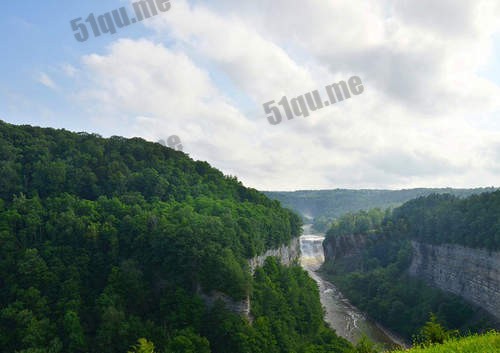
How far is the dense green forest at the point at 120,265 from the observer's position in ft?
131

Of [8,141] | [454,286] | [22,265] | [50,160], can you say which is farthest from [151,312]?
[454,286]

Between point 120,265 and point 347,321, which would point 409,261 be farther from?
point 120,265

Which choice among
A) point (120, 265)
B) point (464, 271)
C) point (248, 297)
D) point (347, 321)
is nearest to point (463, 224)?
point (464, 271)

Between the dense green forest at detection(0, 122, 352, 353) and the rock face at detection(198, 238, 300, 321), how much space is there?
0.81 metres

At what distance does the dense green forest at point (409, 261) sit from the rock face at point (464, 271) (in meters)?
1.42

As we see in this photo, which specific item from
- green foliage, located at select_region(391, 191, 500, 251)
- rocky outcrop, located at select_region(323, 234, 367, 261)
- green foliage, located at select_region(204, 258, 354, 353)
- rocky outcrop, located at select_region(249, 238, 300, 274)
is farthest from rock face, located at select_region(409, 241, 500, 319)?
rocky outcrop, located at select_region(323, 234, 367, 261)

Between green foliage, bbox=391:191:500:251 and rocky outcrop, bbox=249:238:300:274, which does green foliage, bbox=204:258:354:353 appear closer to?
rocky outcrop, bbox=249:238:300:274

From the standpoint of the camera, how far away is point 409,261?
102 meters

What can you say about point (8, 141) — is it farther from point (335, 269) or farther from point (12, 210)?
point (335, 269)

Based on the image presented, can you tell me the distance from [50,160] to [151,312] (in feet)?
94.4

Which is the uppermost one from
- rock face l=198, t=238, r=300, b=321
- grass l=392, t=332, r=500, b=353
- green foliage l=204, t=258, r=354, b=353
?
grass l=392, t=332, r=500, b=353

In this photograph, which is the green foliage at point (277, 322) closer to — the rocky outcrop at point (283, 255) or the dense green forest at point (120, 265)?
the dense green forest at point (120, 265)

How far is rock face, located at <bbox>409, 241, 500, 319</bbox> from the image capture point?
65.9 meters

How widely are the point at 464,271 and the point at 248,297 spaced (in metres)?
47.5
